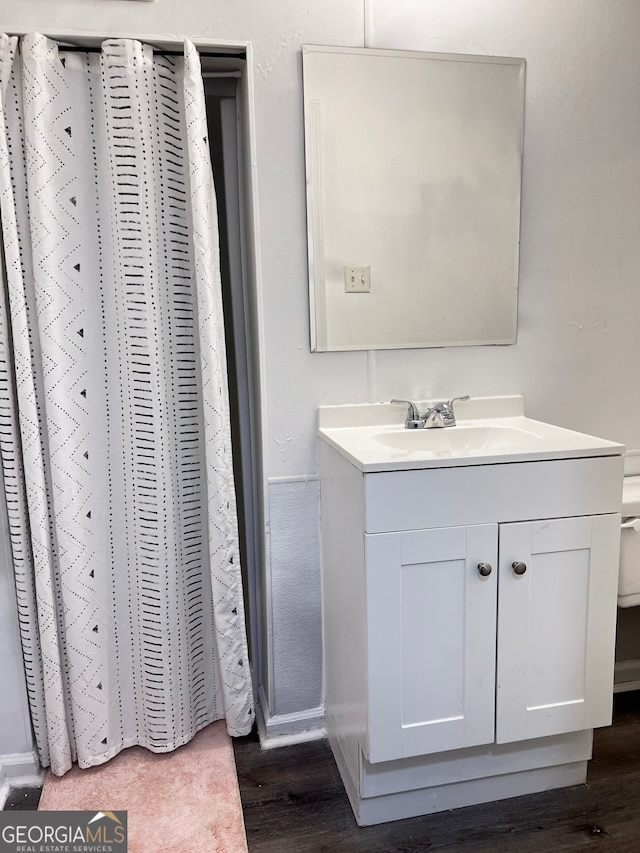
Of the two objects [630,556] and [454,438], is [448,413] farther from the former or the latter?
[630,556]

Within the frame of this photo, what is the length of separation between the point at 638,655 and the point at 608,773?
18.9 inches

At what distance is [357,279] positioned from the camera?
1753 millimetres

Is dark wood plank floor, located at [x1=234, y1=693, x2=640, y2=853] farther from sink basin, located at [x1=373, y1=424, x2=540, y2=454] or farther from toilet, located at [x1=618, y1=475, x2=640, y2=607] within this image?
sink basin, located at [x1=373, y1=424, x2=540, y2=454]

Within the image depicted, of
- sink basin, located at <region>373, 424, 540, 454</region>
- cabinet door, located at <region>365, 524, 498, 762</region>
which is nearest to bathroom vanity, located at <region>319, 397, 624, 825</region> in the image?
cabinet door, located at <region>365, 524, 498, 762</region>

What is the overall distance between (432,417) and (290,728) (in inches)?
38.2

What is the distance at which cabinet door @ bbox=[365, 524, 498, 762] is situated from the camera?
142cm

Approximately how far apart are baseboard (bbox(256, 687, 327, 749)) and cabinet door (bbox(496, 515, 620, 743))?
57cm

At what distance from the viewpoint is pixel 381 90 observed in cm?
169

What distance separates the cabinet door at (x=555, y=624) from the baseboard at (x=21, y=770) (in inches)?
47.0

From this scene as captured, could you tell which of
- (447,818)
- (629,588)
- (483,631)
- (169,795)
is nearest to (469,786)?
(447,818)

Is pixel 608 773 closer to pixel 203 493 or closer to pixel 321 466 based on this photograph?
pixel 321 466

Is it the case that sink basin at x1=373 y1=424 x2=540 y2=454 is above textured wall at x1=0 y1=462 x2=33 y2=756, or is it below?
above

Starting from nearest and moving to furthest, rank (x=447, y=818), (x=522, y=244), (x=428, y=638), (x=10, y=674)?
(x=428, y=638)
(x=447, y=818)
(x=10, y=674)
(x=522, y=244)

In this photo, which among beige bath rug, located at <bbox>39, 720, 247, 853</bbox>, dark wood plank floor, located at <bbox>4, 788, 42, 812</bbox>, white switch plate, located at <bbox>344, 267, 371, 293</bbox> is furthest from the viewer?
white switch plate, located at <bbox>344, 267, 371, 293</bbox>
